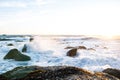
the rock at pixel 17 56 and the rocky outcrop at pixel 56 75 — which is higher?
the rocky outcrop at pixel 56 75

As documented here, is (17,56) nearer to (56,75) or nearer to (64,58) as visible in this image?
(64,58)

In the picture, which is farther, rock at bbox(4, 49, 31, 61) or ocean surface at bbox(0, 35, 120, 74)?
rock at bbox(4, 49, 31, 61)

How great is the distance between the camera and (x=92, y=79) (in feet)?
15.4

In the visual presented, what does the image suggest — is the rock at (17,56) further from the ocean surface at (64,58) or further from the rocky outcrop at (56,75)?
the rocky outcrop at (56,75)

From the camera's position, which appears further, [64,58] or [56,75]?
[64,58]

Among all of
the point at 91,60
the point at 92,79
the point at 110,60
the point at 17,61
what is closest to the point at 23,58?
the point at 17,61

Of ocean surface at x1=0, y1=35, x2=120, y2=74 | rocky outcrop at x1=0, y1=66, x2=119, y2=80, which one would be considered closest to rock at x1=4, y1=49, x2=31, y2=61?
ocean surface at x1=0, y1=35, x2=120, y2=74

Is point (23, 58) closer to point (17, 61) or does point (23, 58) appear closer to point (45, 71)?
point (17, 61)

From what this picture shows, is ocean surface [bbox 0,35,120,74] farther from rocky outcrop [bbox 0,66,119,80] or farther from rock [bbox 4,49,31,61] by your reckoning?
rocky outcrop [bbox 0,66,119,80]

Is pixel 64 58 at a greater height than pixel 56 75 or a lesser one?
lesser

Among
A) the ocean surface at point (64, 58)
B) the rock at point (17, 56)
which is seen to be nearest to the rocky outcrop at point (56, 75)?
the ocean surface at point (64, 58)

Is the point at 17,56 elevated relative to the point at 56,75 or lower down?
lower down

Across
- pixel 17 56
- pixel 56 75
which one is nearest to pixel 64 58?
pixel 17 56

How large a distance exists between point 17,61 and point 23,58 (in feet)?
2.07
